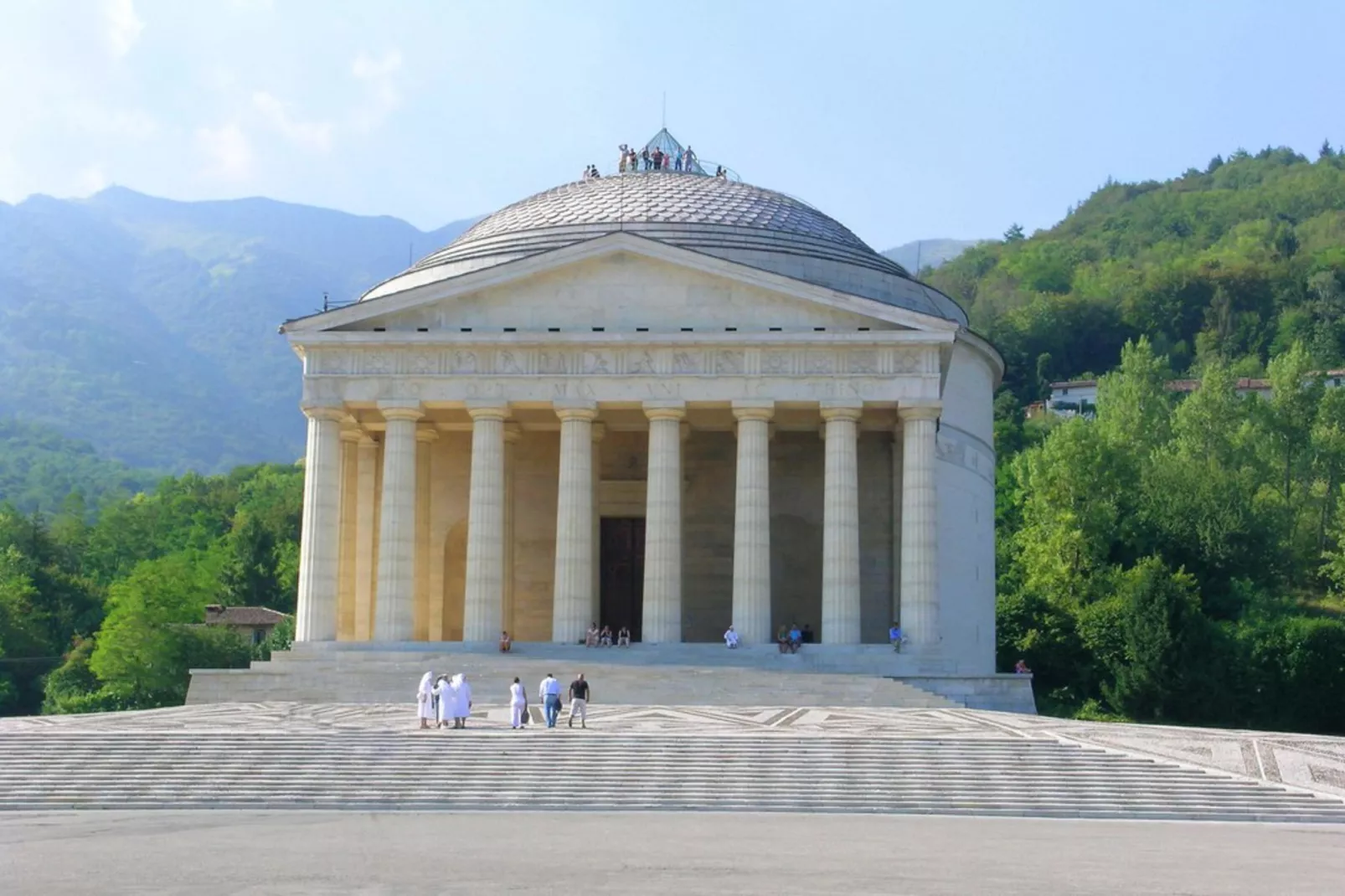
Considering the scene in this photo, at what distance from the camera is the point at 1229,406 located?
85750 mm

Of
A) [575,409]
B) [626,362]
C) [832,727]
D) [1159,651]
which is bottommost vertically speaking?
[832,727]

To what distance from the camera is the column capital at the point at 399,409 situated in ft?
162

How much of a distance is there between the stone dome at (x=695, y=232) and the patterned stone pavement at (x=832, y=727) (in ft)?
66.2

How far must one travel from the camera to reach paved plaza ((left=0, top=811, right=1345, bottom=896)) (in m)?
18.2

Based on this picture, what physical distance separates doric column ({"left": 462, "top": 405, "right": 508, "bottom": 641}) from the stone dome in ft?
29.2

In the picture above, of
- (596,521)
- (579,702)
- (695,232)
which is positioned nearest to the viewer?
(579,702)

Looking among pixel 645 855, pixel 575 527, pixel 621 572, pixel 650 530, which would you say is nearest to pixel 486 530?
pixel 575 527

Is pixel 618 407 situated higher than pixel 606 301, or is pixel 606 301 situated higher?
pixel 606 301

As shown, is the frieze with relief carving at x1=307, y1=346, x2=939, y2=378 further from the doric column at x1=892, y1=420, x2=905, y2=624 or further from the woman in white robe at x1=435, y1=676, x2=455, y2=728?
the woman in white robe at x1=435, y1=676, x2=455, y2=728

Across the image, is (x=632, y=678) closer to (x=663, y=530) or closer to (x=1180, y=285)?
(x=663, y=530)

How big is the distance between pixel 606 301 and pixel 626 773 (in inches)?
844

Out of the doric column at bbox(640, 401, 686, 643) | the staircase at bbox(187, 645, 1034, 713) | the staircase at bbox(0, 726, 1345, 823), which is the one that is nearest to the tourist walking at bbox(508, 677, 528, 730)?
the staircase at bbox(0, 726, 1345, 823)

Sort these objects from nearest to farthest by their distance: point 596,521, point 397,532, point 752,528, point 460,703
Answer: point 460,703 → point 752,528 → point 397,532 → point 596,521

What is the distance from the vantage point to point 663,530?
48.7 m
